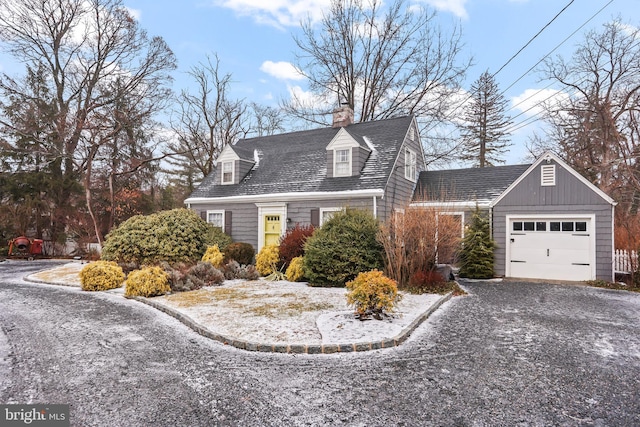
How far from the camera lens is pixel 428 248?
9828 mm

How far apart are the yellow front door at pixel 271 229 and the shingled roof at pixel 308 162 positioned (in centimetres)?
109

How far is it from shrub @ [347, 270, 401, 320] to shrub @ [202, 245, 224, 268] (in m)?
7.70

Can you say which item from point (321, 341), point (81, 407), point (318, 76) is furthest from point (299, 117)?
point (81, 407)

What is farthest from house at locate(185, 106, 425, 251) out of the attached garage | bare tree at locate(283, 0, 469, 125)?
bare tree at locate(283, 0, 469, 125)

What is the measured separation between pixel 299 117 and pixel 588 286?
1964 cm

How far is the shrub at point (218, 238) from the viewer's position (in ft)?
47.3

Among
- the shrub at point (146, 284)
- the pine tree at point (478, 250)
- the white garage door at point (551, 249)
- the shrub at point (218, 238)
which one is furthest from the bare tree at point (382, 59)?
the shrub at point (146, 284)

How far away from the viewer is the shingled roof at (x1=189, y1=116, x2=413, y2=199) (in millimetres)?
13734

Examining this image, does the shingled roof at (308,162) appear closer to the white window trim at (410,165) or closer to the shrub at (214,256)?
the white window trim at (410,165)

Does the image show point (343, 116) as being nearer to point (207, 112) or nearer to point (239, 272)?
point (239, 272)

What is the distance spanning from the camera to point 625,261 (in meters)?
11.2

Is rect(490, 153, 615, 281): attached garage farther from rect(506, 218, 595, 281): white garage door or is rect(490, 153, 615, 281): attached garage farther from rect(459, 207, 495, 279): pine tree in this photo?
rect(459, 207, 495, 279): pine tree

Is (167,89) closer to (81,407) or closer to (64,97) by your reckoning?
(64,97)

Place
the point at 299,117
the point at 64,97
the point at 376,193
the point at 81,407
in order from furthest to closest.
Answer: the point at 299,117, the point at 64,97, the point at 376,193, the point at 81,407
